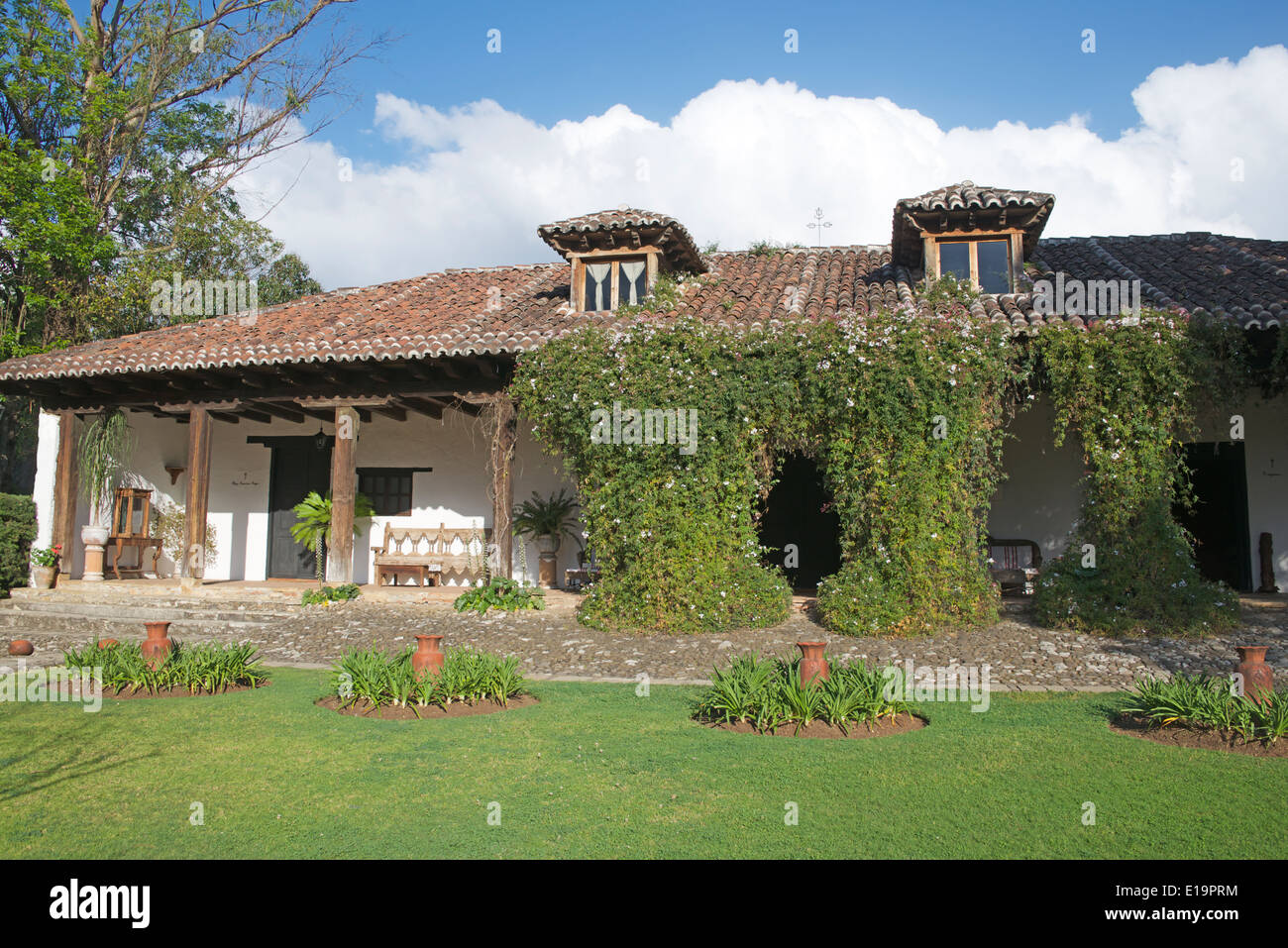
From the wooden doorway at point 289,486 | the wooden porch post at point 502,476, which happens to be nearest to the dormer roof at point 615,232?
the wooden porch post at point 502,476

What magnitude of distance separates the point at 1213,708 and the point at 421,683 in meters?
5.38

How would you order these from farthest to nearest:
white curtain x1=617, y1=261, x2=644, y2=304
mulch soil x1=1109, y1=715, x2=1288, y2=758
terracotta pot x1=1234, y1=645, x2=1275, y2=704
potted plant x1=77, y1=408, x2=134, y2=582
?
1. potted plant x1=77, y1=408, x2=134, y2=582
2. white curtain x1=617, y1=261, x2=644, y2=304
3. terracotta pot x1=1234, y1=645, x2=1275, y2=704
4. mulch soil x1=1109, y1=715, x2=1288, y2=758

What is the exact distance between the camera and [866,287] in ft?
41.1

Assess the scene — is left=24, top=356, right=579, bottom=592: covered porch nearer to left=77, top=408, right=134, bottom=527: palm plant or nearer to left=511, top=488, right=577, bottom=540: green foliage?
left=77, top=408, right=134, bottom=527: palm plant

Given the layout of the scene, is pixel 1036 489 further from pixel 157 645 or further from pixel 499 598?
pixel 157 645

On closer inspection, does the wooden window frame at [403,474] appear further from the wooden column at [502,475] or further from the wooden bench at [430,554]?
the wooden column at [502,475]

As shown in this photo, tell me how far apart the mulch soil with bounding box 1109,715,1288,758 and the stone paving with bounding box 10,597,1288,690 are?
141cm

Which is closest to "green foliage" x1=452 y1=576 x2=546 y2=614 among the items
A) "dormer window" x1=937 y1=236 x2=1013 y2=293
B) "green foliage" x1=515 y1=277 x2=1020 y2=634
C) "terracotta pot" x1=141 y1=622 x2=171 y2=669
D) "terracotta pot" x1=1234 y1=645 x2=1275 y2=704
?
"green foliage" x1=515 y1=277 x2=1020 y2=634

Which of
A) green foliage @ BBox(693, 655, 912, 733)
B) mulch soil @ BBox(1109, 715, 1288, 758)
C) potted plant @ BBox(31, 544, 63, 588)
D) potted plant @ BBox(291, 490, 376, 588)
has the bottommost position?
mulch soil @ BBox(1109, 715, 1288, 758)

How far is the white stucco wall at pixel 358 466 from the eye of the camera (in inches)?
533

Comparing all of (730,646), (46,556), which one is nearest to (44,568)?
(46,556)

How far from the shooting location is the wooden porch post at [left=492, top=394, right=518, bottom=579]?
1138cm

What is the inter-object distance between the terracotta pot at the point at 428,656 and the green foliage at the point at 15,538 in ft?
31.8

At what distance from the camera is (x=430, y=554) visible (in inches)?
527
